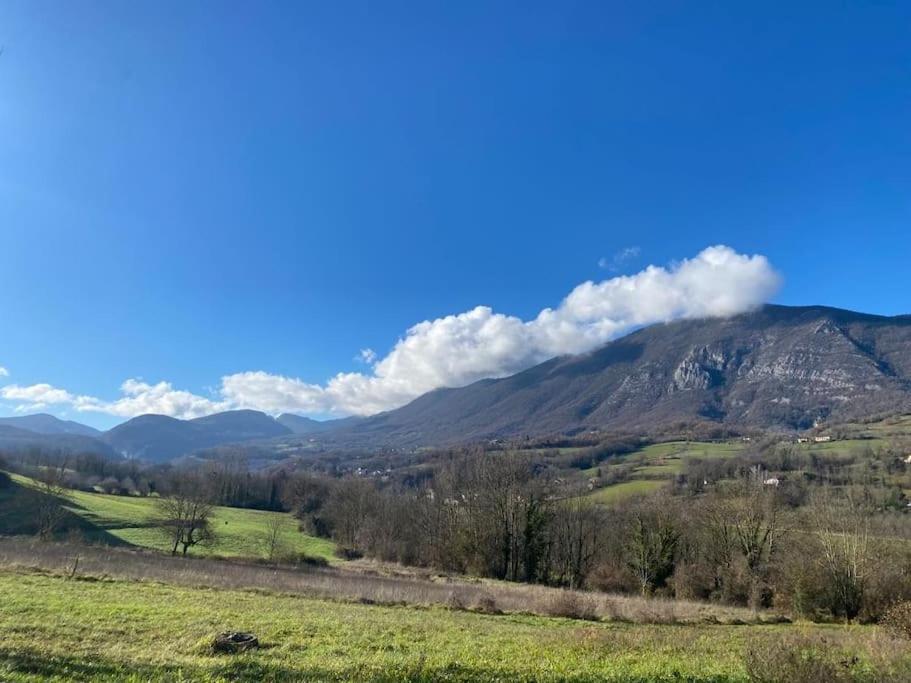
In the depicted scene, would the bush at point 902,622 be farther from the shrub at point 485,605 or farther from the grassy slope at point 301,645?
the shrub at point 485,605

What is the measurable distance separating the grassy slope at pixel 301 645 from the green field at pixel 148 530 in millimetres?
47742

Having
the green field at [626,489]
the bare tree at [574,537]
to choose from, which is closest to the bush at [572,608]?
the bare tree at [574,537]

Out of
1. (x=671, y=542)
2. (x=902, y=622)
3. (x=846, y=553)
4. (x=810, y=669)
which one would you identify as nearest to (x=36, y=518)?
(x=671, y=542)

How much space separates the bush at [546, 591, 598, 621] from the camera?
27828 mm

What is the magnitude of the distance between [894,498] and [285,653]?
300 feet

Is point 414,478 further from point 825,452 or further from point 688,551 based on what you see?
point 688,551

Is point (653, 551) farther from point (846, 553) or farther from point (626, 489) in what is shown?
point (626, 489)

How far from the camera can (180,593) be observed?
24.7m

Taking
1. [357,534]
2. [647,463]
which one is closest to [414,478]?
[647,463]

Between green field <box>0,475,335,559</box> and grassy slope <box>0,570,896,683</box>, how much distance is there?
157 feet

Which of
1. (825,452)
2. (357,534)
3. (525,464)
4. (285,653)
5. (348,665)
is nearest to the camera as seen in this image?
(348,665)

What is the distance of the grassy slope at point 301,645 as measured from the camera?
33.9ft

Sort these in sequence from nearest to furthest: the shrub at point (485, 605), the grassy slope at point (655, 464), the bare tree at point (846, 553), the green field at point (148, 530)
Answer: the shrub at point (485, 605)
the bare tree at point (846, 553)
the green field at point (148, 530)
the grassy slope at point (655, 464)

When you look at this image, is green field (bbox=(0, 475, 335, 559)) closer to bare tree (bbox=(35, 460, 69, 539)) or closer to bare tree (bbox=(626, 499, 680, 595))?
bare tree (bbox=(35, 460, 69, 539))
